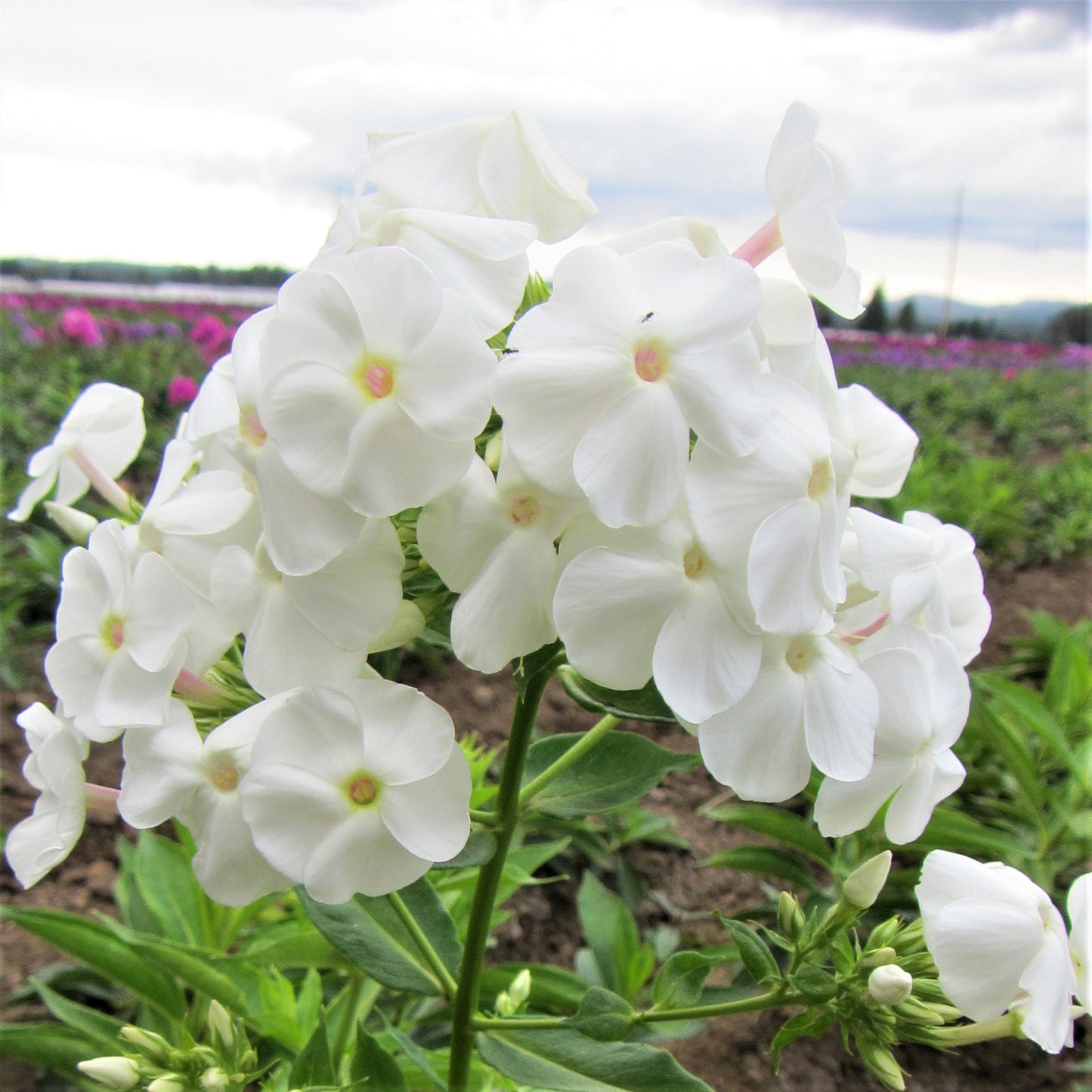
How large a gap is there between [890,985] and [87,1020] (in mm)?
905

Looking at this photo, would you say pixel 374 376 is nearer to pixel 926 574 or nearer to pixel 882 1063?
pixel 926 574

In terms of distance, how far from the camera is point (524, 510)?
0.43 m

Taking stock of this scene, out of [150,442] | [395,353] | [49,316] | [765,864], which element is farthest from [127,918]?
[49,316]

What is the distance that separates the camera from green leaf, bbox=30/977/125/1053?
101cm

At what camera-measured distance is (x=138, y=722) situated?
462 millimetres

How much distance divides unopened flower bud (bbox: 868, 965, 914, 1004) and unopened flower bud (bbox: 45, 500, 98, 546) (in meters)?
0.55

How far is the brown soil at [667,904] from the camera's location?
3.83 feet

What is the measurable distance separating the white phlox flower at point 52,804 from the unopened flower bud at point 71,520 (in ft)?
0.47

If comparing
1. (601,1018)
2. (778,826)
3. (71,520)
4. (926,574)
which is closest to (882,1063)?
(601,1018)

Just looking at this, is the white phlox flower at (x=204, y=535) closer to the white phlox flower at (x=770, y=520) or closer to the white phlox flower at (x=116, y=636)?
the white phlox flower at (x=116, y=636)

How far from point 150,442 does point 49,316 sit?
1810mm

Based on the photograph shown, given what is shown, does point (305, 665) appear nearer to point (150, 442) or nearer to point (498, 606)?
point (498, 606)

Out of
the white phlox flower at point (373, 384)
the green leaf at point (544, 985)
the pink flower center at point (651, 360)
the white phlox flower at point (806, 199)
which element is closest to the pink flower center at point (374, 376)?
the white phlox flower at point (373, 384)

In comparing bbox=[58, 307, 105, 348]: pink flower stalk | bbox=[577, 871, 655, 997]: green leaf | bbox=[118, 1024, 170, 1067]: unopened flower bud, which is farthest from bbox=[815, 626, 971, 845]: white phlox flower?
bbox=[58, 307, 105, 348]: pink flower stalk
